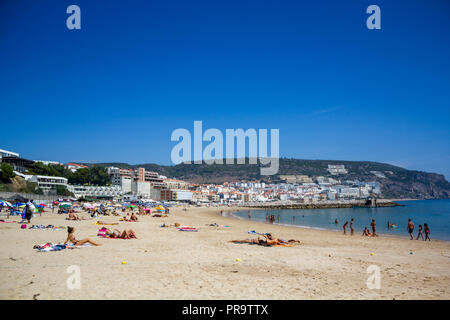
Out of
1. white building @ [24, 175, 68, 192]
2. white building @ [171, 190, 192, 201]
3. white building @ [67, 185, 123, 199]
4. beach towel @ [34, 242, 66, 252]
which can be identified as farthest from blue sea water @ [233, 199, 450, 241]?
white building @ [171, 190, 192, 201]

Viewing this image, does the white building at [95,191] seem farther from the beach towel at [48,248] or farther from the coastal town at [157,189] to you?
the beach towel at [48,248]

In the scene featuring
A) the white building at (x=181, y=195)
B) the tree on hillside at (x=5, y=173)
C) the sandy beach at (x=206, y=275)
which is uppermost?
the tree on hillside at (x=5, y=173)

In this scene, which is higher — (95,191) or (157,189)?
(95,191)

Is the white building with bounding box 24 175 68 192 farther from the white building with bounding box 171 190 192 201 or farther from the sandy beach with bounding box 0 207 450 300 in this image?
the sandy beach with bounding box 0 207 450 300

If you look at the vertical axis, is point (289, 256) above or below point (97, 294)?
below

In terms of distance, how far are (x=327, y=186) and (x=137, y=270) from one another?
645 feet

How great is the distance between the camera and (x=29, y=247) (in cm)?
933

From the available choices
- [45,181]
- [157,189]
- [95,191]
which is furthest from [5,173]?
[157,189]

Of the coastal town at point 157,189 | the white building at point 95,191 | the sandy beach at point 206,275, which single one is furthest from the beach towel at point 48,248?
the white building at point 95,191

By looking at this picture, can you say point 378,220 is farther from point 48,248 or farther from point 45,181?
point 45,181

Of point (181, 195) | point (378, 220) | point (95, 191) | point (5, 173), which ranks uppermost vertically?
point (5, 173)

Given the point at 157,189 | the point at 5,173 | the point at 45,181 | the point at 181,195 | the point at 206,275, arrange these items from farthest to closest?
1. the point at 181,195
2. the point at 157,189
3. the point at 45,181
4. the point at 5,173
5. the point at 206,275

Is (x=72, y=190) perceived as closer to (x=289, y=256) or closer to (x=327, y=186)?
(x=289, y=256)
